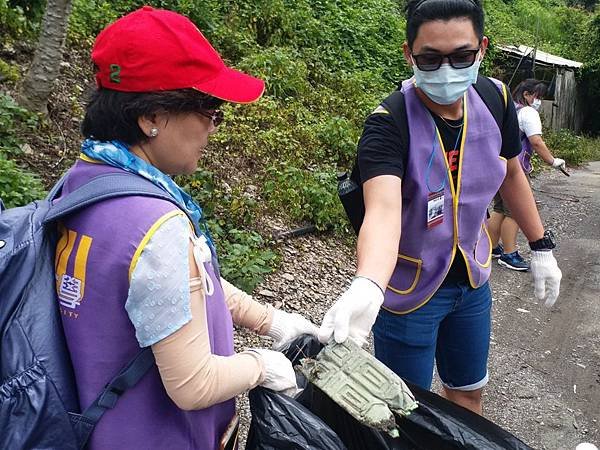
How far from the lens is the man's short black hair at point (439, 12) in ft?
5.58

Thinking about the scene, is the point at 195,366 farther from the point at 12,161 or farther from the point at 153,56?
the point at 12,161

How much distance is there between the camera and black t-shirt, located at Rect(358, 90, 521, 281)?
1713 mm

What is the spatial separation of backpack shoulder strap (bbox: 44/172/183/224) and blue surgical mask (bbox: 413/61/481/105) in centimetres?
98

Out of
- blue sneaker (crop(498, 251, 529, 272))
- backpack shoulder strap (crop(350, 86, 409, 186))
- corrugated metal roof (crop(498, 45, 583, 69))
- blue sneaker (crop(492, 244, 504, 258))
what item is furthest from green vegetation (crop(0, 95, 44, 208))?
corrugated metal roof (crop(498, 45, 583, 69))

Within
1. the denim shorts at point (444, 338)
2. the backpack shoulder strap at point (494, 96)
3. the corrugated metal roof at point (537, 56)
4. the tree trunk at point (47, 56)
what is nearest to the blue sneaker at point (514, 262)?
the denim shorts at point (444, 338)

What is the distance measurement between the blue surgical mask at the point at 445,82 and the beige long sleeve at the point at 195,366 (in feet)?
3.31

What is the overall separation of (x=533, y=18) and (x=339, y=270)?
18.9 meters

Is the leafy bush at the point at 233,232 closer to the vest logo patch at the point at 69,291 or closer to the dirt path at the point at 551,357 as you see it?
the dirt path at the point at 551,357

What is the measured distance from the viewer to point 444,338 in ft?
6.89

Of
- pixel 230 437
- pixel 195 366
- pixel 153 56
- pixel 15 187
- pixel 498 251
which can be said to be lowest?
pixel 498 251

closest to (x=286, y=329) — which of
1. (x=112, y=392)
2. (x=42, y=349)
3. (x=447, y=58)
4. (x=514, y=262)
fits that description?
(x=112, y=392)

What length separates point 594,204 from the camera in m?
8.04

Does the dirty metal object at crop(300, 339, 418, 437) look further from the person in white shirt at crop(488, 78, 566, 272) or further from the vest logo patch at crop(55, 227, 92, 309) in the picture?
the person in white shirt at crop(488, 78, 566, 272)

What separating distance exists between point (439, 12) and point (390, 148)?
0.41 meters
